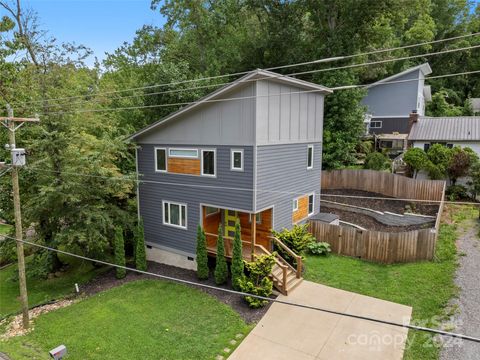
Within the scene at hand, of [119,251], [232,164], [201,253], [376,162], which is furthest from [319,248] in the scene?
[376,162]

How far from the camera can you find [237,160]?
38.4ft

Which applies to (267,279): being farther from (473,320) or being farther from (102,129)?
(102,129)

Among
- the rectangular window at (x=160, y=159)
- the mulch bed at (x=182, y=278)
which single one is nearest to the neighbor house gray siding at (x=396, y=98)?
the rectangular window at (x=160, y=159)

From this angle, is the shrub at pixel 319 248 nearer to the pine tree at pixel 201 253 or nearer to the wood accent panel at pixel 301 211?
the wood accent panel at pixel 301 211

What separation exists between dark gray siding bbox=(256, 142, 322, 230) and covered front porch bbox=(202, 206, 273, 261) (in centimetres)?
54

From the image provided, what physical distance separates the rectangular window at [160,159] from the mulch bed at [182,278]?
170 inches

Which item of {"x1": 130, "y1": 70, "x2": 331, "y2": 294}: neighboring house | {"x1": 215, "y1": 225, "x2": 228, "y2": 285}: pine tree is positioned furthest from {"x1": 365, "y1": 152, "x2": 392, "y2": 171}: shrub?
{"x1": 215, "y1": 225, "x2": 228, "y2": 285}: pine tree

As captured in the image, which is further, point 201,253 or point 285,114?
point 285,114

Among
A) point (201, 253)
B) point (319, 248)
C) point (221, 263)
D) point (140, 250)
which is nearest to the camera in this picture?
point (221, 263)

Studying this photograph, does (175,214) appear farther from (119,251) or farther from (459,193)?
(459,193)

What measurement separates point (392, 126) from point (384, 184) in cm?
1371

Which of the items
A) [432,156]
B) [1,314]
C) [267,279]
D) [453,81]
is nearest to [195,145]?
[267,279]

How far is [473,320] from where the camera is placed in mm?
8484

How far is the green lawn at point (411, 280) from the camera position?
8870 mm
